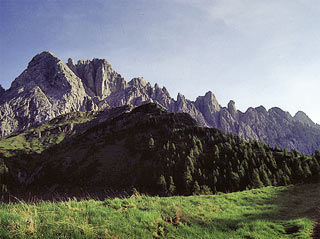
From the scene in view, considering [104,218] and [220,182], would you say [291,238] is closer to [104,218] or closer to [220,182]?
[104,218]

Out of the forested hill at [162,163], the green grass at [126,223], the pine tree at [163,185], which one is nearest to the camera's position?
the green grass at [126,223]

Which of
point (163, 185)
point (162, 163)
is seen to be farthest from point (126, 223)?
point (162, 163)

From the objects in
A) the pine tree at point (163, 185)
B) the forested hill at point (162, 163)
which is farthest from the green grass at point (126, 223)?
the pine tree at point (163, 185)

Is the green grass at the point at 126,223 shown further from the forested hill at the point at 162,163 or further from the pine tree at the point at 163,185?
the pine tree at the point at 163,185

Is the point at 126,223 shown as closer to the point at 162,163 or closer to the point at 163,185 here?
the point at 163,185

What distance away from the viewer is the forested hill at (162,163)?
63.0 metres

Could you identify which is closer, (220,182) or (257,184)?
(257,184)

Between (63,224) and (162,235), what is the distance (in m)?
4.64

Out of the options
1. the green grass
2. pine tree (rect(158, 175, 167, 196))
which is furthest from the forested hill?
the green grass

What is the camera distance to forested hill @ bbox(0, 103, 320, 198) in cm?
6300

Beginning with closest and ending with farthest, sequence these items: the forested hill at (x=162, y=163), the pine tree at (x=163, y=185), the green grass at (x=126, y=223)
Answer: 1. the green grass at (x=126, y=223)
2. the forested hill at (x=162, y=163)
3. the pine tree at (x=163, y=185)

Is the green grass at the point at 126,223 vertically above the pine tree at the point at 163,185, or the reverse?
the green grass at the point at 126,223

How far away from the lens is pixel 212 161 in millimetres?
82875

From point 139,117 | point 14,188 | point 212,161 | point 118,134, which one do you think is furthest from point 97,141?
point 212,161
